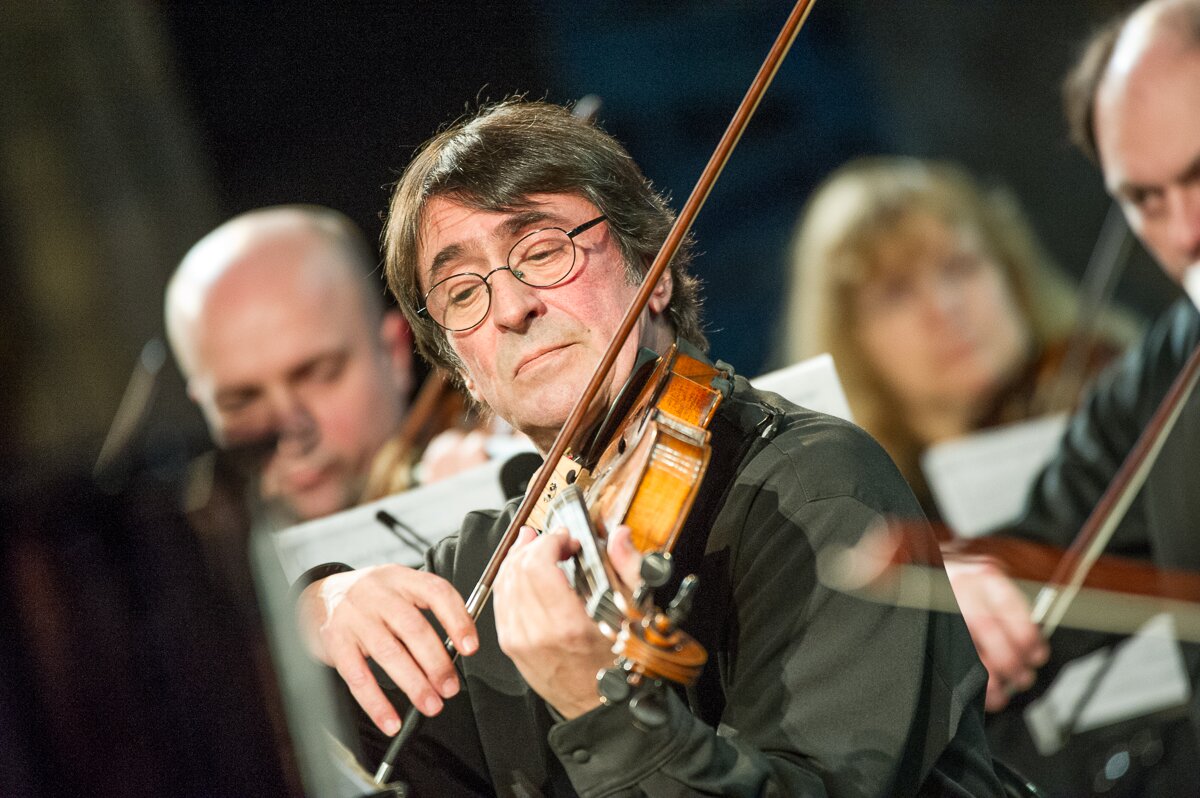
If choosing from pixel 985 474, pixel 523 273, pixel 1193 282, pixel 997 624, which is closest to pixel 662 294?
pixel 523 273

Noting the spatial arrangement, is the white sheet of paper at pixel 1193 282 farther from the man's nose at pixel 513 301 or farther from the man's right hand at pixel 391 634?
the man's right hand at pixel 391 634

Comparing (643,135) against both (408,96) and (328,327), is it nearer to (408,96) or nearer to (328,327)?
(408,96)

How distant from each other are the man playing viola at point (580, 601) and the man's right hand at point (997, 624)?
0.95 meters

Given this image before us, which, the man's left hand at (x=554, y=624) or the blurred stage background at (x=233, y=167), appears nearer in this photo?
the man's left hand at (x=554, y=624)

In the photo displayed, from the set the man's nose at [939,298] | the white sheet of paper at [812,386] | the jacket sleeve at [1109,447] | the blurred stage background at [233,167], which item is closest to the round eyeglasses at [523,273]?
the blurred stage background at [233,167]

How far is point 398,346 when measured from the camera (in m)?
1.74

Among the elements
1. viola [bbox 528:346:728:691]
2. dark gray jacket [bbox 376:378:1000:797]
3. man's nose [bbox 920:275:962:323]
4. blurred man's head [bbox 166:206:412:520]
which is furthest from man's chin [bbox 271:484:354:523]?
man's nose [bbox 920:275:962:323]

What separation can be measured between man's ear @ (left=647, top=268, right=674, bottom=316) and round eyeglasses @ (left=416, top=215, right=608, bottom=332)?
11 centimetres

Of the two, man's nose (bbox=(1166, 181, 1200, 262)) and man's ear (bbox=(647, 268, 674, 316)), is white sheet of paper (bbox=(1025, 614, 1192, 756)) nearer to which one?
man's nose (bbox=(1166, 181, 1200, 262))

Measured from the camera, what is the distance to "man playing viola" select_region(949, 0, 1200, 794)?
2.55 meters

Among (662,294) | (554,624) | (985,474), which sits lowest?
(985,474)

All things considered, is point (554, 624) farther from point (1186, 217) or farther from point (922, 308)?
point (922, 308)

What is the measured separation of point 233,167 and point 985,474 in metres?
1.72

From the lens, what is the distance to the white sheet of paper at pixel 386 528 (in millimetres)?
1552
